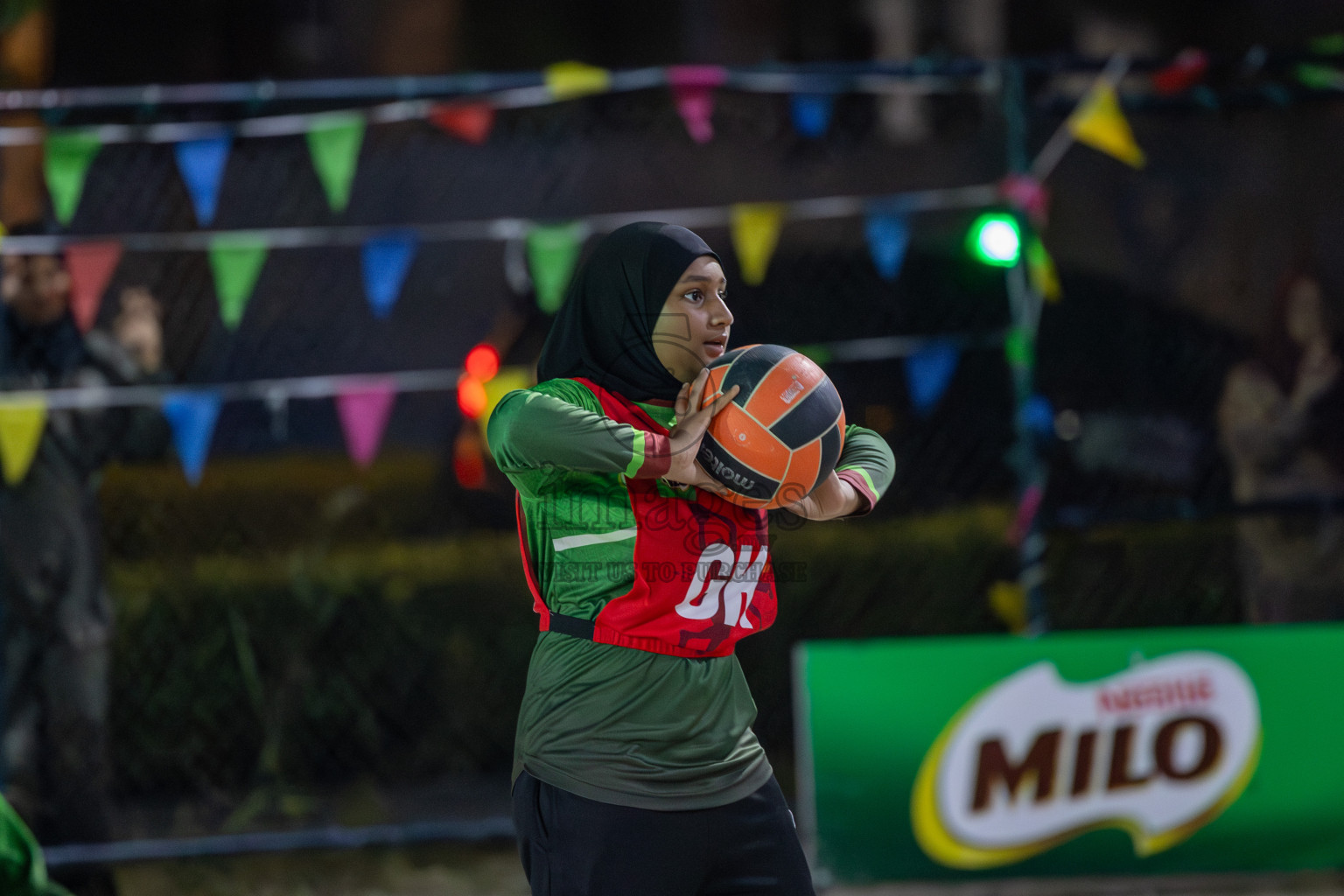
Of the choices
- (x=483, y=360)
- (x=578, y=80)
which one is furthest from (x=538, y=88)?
(x=483, y=360)

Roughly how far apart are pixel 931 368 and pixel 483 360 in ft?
6.39

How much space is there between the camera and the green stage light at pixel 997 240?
4367mm

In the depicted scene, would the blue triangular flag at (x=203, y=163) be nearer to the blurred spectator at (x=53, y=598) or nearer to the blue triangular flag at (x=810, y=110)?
the blurred spectator at (x=53, y=598)

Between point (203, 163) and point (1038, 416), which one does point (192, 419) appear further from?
point (1038, 416)

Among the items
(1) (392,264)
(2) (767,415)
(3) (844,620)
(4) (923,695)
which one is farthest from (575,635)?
(3) (844,620)

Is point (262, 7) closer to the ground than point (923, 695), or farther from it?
farther from it

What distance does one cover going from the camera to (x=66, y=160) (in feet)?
14.0

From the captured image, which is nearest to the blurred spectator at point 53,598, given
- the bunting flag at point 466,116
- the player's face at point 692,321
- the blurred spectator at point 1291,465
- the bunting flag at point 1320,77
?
the bunting flag at point 466,116

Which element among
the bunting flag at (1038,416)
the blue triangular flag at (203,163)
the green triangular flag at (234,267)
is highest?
the blue triangular flag at (203,163)

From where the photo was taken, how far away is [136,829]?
4719 mm

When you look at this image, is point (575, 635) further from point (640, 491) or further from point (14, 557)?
point (14, 557)

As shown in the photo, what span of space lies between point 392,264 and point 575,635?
8.78 ft

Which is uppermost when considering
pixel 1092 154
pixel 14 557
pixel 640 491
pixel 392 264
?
pixel 1092 154

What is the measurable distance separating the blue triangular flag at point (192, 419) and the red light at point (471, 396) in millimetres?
945
